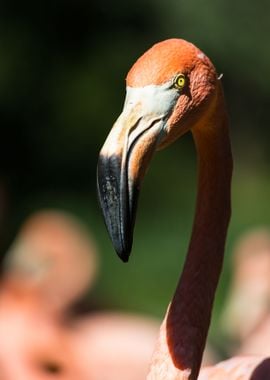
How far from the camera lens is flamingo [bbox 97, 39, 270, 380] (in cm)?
230

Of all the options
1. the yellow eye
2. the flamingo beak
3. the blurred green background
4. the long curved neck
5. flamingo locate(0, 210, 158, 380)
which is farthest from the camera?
the blurred green background

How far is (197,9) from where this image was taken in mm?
9250

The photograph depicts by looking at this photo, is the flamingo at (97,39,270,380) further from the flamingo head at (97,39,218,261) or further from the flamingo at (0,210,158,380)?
the flamingo at (0,210,158,380)

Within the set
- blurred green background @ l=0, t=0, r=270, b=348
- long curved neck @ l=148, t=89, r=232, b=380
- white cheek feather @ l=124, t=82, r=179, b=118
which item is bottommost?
blurred green background @ l=0, t=0, r=270, b=348

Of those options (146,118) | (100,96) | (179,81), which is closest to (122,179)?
(146,118)

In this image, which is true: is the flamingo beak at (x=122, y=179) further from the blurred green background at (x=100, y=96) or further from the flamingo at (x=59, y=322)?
the blurred green background at (x=100, y=96)

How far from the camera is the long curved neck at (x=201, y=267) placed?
8.52 feet

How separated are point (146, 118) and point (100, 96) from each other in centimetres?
739

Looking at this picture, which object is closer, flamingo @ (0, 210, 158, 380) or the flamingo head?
the flamingo head

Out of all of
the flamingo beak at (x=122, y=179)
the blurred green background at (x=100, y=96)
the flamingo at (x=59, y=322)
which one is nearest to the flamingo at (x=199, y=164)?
the flamingo beak at (x=122, y=179)

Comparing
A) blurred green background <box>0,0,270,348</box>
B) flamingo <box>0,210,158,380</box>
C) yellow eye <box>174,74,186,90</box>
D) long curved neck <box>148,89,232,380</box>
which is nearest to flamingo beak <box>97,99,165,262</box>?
yellow eye <box>174,74,186,90</box>

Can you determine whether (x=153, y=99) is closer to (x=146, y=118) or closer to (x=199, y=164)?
(x=146, y=118)

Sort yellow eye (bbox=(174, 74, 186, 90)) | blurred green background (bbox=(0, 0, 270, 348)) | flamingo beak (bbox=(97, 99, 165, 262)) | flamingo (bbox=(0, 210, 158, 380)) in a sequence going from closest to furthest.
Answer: flamingo beak (bbox=(97, 99, 165, 262)), yellow eye (bbox=(174, 74, 186, 90)), flamingo (bbox=(0, 210, 158, 380)), blurred green background (bbox=(0, 0, 270, 348))

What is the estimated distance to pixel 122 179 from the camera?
2.29 m
